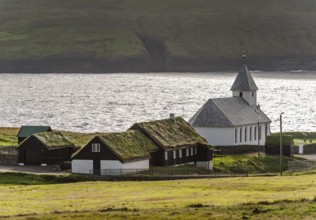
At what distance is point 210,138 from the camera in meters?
114

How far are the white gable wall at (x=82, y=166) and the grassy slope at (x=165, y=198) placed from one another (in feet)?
35.3

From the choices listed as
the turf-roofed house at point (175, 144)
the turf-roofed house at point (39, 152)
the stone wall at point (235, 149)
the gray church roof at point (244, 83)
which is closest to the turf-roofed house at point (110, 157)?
the turf-roofed house at point (175, 144)

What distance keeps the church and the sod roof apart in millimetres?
19462

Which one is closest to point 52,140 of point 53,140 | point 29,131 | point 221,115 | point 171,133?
point 53,140

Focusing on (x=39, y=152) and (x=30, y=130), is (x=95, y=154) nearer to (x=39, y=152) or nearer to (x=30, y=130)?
(x=39, y=152)

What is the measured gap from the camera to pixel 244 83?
124 metres

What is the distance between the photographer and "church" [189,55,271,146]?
113812mm

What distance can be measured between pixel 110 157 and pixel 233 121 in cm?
2674

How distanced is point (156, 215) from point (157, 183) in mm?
24063

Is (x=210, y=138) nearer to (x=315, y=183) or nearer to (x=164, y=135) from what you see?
(x=164, y=135)

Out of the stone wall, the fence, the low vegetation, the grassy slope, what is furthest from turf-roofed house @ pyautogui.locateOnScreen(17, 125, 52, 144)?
the fence

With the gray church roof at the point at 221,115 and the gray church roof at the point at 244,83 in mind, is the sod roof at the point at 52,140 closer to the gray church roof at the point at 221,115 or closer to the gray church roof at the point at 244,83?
the gray church roof at the point at 221,115

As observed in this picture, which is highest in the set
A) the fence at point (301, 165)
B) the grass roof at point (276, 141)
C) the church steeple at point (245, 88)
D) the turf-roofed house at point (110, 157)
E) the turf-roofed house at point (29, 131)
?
the church steeple at point (245, 88)

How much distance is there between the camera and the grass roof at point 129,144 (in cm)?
9150
